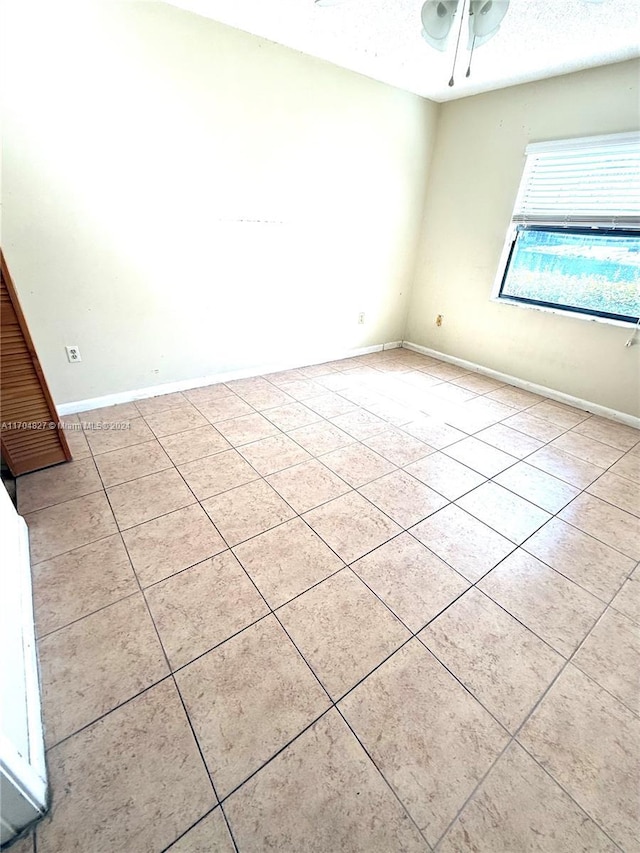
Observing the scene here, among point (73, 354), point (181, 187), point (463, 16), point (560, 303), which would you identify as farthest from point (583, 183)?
point (73, 354)

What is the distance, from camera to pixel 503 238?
10.6ft

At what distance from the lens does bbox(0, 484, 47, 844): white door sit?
804mm

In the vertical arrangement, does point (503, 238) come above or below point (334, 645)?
above

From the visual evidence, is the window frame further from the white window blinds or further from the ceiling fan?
the ceiling fan

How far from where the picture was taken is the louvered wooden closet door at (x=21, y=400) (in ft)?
5.41

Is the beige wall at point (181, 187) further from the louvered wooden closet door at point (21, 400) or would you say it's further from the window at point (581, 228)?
the window at point (581, 228)

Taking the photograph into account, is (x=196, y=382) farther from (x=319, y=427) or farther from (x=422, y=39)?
(x=422, y=39)

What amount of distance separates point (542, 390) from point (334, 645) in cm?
300

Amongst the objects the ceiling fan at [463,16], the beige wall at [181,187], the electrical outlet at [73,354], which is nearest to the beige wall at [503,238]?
the beige wall at [181,187]

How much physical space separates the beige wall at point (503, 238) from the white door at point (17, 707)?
374cm

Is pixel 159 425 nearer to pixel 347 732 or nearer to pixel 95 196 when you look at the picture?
pixel 95 196

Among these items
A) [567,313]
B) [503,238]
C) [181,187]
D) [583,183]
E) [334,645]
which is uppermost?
[583,183]

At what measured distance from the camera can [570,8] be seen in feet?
6.08

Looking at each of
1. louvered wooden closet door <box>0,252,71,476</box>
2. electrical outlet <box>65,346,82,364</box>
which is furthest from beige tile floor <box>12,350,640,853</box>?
electrical outlet <box>65,346,82,364</box>
